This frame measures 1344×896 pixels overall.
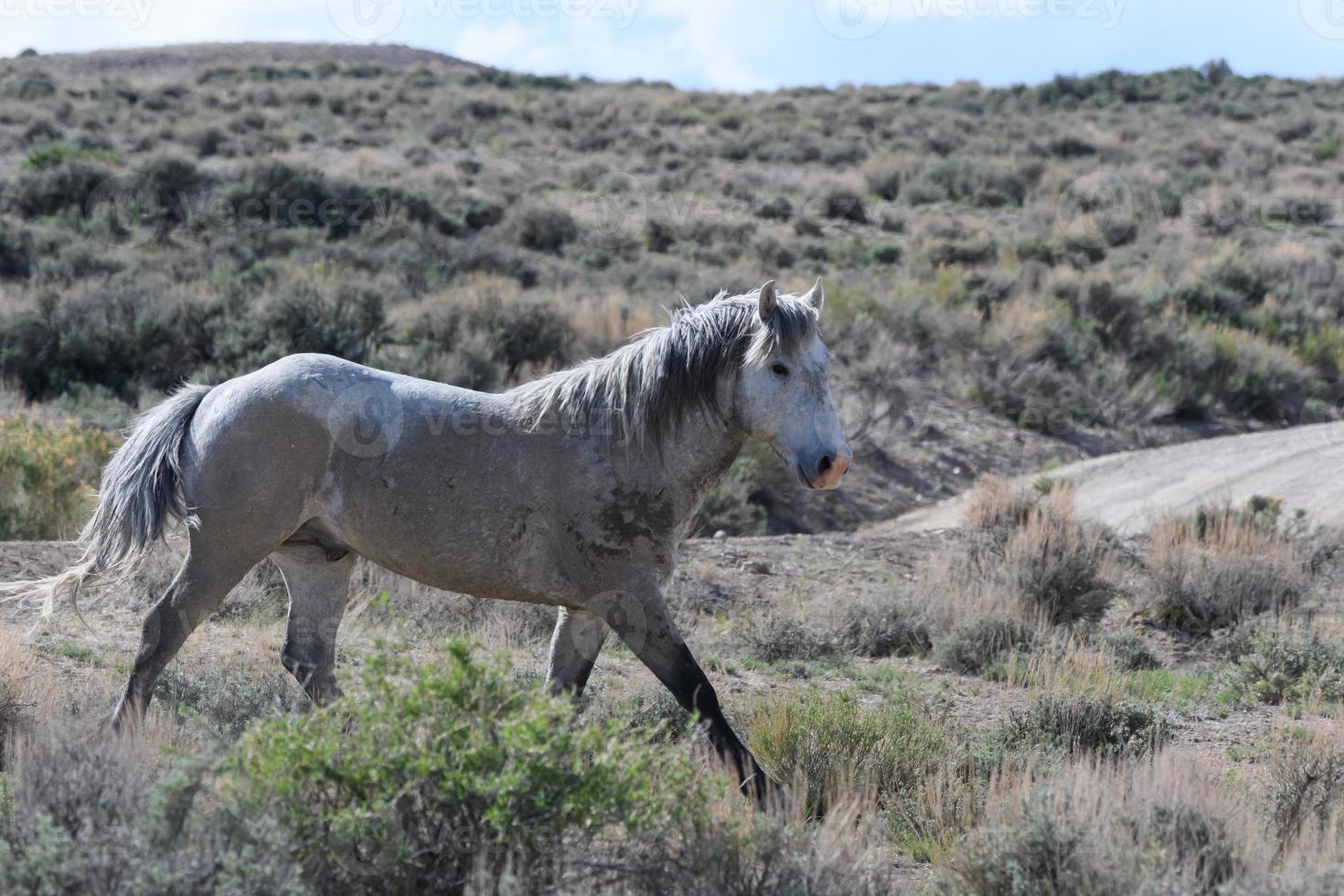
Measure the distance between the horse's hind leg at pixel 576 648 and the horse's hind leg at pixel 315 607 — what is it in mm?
1029

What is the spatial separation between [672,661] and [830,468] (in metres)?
0.94

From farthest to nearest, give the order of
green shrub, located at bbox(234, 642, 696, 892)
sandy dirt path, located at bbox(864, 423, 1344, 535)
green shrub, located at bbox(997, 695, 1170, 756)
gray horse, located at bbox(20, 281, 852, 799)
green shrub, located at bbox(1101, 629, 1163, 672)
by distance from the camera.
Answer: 1. sandy dirt path, located at bbox(864, 423, 1344, 535)
2. green shrub, located at bbox(1101, 629, 1163, 672)
3. green shrub, located at bbox(997, 695, 1170, 756)
4. gray horse, located at bbox(20, 281, 852, 799)
5. green shrub, located at bbox(234, 642, 696, 892)

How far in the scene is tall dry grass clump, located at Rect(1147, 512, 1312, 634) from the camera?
8969 millimetres

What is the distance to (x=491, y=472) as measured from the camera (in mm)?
5027

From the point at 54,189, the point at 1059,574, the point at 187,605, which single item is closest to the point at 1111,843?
the point at 187,605

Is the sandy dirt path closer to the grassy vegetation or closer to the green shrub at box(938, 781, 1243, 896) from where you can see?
the grassy vegetation

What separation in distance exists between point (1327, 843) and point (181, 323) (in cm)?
1481

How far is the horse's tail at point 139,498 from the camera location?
5.14 m

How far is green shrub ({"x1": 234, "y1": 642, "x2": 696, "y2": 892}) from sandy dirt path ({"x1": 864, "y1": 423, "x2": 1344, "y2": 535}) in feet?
28.9

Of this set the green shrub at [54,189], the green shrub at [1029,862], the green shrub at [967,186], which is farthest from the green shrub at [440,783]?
the green shrub at [967,186]

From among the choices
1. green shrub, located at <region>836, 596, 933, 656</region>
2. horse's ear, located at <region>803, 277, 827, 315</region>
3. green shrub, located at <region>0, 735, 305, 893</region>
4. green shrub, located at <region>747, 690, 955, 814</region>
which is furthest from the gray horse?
green shrub, located at <region>836, 596, 933, 656</region>

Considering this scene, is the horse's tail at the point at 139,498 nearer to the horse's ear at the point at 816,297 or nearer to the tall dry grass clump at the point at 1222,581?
the horse's ear at the point at 816,297

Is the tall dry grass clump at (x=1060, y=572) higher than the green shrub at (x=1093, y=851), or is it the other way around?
the green shrub at (x=1093, y=851)

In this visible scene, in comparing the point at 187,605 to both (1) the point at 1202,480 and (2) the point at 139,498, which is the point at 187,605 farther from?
(1) the point at 1202,480
